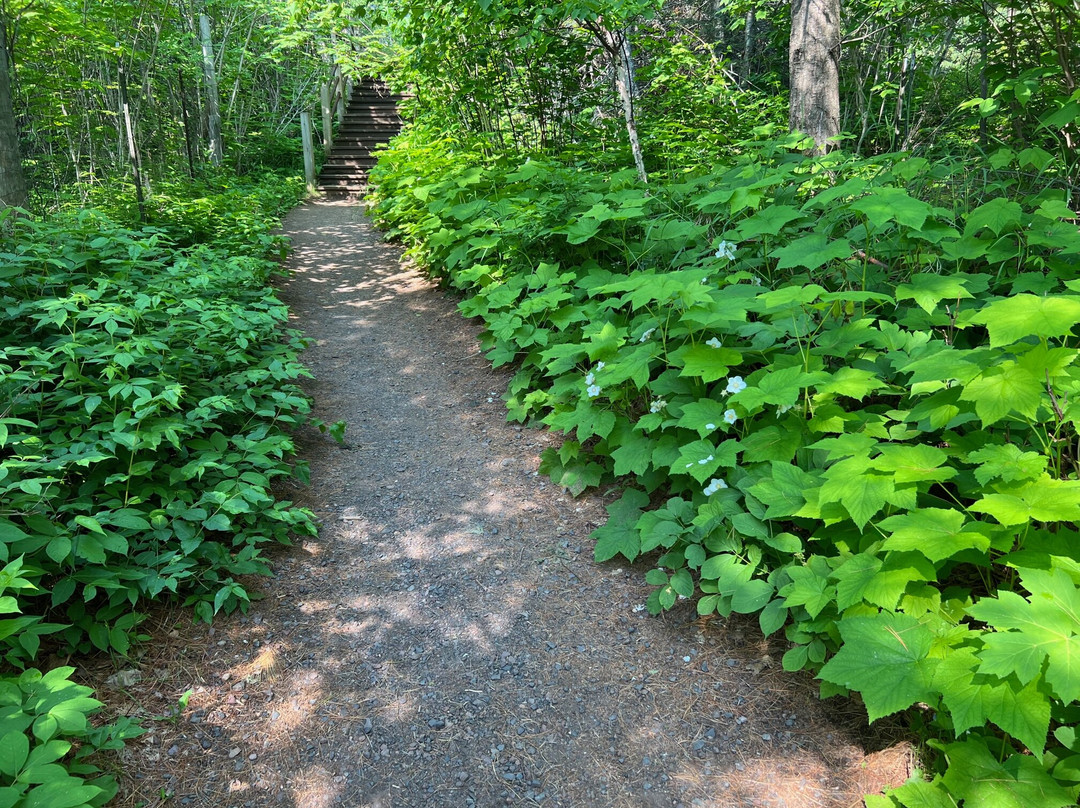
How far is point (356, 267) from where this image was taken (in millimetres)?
7414

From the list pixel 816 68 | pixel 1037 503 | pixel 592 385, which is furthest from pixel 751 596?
pixel 816 68

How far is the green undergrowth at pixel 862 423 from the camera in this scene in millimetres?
1579

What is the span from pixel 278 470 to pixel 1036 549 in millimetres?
2890

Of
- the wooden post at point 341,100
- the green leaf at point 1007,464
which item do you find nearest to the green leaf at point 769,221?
the green leaf at point 1007,464

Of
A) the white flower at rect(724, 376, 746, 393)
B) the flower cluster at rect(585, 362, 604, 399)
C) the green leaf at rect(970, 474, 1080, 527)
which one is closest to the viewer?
the green leaf at rect(970, 474, 1080, 527)

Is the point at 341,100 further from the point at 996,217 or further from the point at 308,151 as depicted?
the point at 996,217

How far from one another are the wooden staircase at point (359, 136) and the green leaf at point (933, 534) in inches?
460

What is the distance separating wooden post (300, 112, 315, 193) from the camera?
11789 mm

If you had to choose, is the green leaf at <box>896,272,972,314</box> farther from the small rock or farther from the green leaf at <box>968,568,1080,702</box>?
the small rock

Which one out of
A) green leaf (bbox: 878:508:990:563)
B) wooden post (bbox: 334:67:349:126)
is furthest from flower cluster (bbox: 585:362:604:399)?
wooden post (bbox: 334:67:349:126)

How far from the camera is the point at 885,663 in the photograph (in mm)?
1654

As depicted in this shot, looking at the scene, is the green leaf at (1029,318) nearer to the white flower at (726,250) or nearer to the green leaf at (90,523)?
the white flower at (726,250)

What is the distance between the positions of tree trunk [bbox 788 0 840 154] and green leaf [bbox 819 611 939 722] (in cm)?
370

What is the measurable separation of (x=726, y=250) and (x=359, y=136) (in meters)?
12.9
